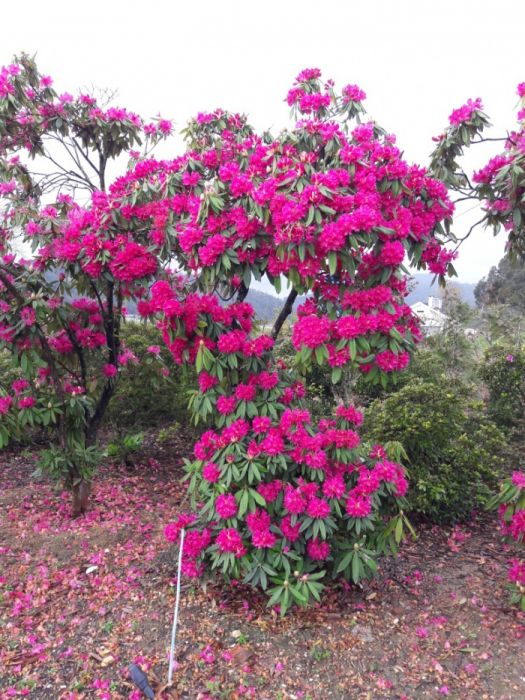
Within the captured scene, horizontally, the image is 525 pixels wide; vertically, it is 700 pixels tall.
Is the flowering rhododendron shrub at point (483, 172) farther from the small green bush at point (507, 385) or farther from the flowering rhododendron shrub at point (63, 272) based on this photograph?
the small green bush at point (507, 385)

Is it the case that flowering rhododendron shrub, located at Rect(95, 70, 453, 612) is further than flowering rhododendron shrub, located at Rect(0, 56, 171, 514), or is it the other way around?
flowering rhododendron shrub, located at Rect(0, 56, 171, 514)

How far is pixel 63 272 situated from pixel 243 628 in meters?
2.37

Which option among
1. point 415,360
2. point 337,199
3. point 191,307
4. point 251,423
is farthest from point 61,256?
point 415,360

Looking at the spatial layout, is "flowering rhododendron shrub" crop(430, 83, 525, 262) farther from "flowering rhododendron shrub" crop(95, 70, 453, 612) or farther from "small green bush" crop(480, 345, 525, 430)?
"small green bush" crop(480, 345, 525, 430)

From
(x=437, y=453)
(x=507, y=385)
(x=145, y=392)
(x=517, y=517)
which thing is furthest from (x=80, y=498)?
(x=507, y=385)

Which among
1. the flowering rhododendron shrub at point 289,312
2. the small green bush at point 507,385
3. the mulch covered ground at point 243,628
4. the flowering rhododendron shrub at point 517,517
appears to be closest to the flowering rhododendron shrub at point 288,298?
the flowering rhododendron shrub at point 289,312

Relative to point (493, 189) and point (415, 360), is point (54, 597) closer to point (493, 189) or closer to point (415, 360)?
point (493, 189)

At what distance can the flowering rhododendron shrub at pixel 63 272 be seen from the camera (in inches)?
108

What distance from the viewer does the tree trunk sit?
11.9 feet

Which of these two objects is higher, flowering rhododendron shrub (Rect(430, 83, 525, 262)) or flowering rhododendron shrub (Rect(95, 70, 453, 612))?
flowering rhododendron shrub (Rect(430, 83, 525, 262))

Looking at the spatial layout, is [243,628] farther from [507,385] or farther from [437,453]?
[507,385]

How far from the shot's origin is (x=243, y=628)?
2.38 m

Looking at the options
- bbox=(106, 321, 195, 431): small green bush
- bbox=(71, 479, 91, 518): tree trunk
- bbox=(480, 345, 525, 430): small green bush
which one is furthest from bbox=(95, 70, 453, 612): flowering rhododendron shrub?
bbox=(480, 345, 525, 430): small green bush

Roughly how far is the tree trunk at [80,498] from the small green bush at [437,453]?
219 cm
